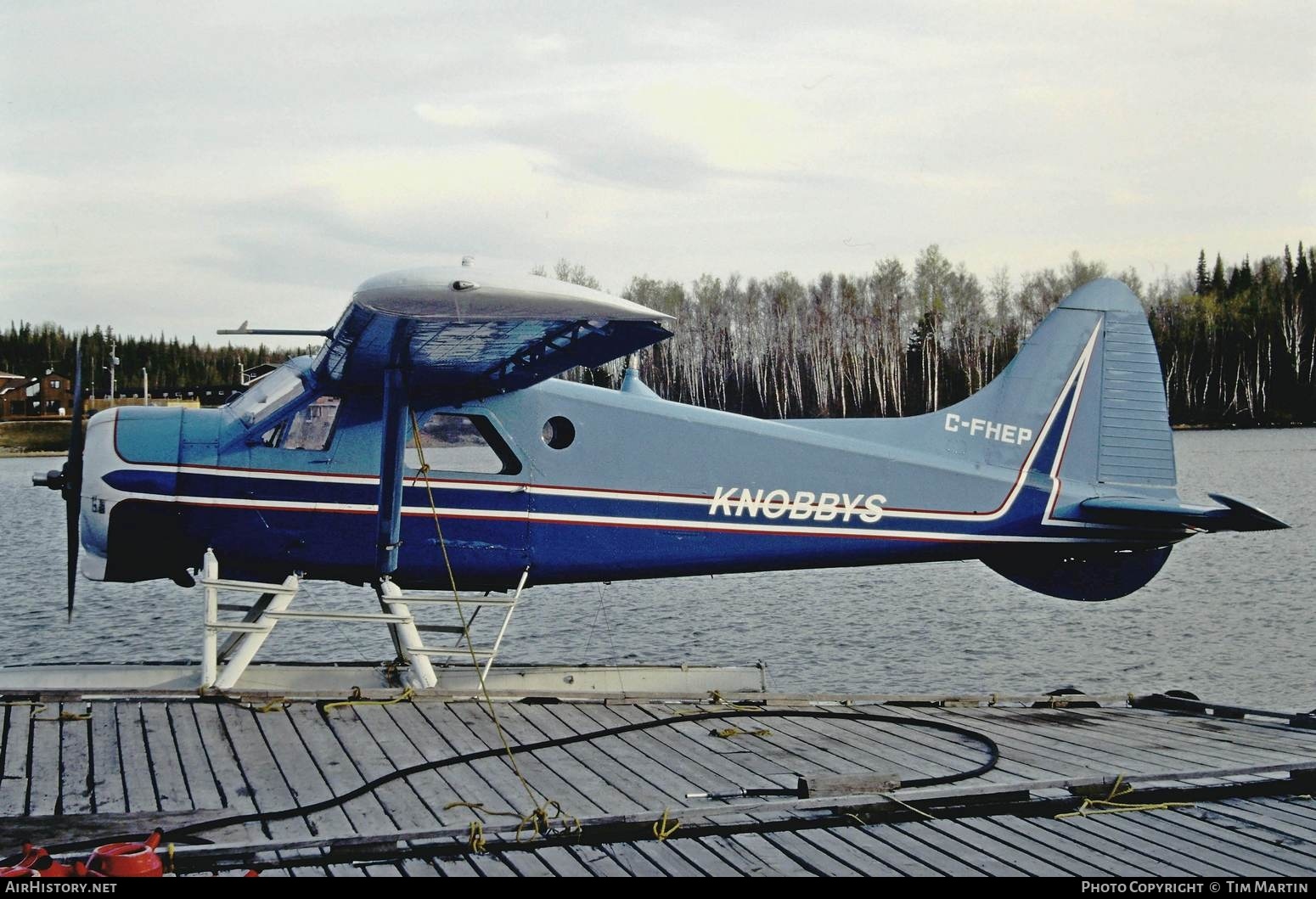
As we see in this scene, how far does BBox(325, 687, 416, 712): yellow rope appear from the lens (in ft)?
21.9

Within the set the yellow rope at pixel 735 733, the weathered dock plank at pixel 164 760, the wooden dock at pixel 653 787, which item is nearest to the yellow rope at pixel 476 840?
the wooden dock at pixel 653 787

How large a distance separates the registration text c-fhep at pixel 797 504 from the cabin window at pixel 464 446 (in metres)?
1.39

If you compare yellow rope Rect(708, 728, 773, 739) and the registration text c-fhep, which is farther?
the registration text c-fhep

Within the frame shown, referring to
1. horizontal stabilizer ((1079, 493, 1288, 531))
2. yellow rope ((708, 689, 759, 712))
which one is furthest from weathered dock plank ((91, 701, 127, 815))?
horizontal stabilizer ((1079, 493, 1288, 531))

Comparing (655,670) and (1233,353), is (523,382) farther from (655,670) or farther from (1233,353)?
(1233,353)

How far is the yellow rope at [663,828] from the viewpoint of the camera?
4538mm

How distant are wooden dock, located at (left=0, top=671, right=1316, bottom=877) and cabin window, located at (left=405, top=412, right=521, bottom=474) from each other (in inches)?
57.0

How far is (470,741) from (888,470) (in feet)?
11.3

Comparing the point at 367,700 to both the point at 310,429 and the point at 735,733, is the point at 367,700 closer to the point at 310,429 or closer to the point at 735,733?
the point at 310,429

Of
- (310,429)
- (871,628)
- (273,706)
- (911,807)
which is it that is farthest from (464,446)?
(871,628)

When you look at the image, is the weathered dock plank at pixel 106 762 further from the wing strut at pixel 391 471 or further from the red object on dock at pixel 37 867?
the wing strut at pixel 391 471

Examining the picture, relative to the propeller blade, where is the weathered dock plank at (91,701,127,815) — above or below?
below

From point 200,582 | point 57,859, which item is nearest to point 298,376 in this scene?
point 200,582

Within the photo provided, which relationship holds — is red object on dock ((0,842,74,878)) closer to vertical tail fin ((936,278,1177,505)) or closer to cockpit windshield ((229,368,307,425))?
cockpit windshield ((229,368,307,425))
